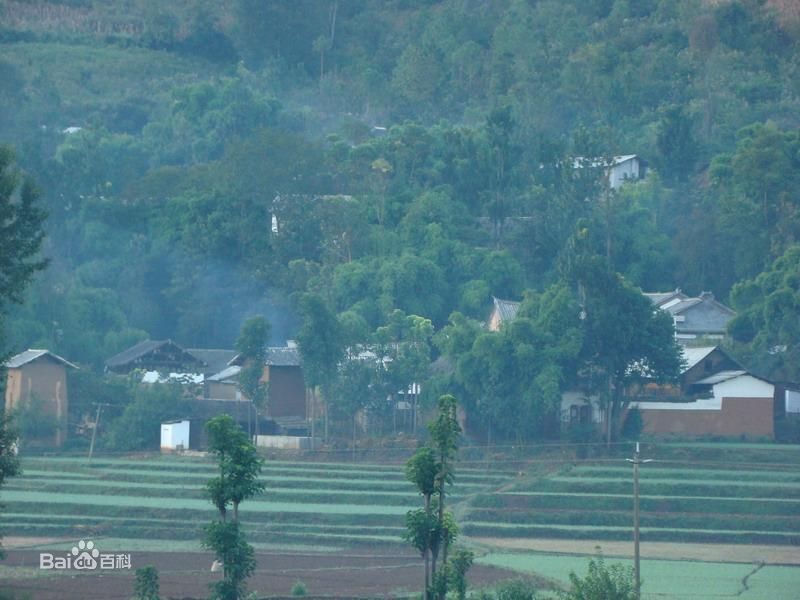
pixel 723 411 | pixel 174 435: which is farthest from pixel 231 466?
pixel 723 411

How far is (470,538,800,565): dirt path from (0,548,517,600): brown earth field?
240cm

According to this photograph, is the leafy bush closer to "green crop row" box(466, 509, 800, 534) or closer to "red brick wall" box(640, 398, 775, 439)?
"green crop row" box(466, 509, 800, 534)

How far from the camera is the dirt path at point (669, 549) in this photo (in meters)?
26.5

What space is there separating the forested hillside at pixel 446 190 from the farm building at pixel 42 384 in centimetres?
273

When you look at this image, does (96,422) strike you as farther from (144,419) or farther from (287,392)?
(287,392)

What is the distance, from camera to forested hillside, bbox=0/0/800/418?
135ft

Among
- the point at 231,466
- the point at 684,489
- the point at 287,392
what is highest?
the point at 287,392

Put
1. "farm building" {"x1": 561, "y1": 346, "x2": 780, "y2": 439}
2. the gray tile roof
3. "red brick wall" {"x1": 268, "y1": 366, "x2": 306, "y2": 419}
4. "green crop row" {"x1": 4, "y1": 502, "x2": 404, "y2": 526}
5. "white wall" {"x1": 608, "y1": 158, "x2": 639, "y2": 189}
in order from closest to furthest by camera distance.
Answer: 1. "green crop row" {"x1": 4, "y1": 502, "x2": 404, "y2": 526}
2. "farm building" {"x1": 561, "y1": 346, "x2": 780, "y2": 439}
3. "red brick wall" {"x1": 268, "y1": 366, "x2": 306, "y2": 419}
4. the gray tile roof
5. "white wall" {"x1": 608, "y1": 158, "x2": 639, "y2": 189}

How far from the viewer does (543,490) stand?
30984 millimetres

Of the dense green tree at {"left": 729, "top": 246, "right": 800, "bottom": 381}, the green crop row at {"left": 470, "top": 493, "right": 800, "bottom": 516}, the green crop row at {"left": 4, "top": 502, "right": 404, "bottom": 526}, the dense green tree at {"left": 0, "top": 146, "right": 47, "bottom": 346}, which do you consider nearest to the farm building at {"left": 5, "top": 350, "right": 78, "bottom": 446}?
the green crop row at {"left": 4, "top": 502, "right": 404, "bottom": 526}

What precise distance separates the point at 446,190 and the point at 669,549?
19238 mm

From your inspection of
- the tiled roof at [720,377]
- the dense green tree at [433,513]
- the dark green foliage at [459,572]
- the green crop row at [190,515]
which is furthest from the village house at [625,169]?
the dense green tree at [433,513]

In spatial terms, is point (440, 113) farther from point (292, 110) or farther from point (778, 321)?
point (778, 321)

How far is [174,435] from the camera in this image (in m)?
37.0
